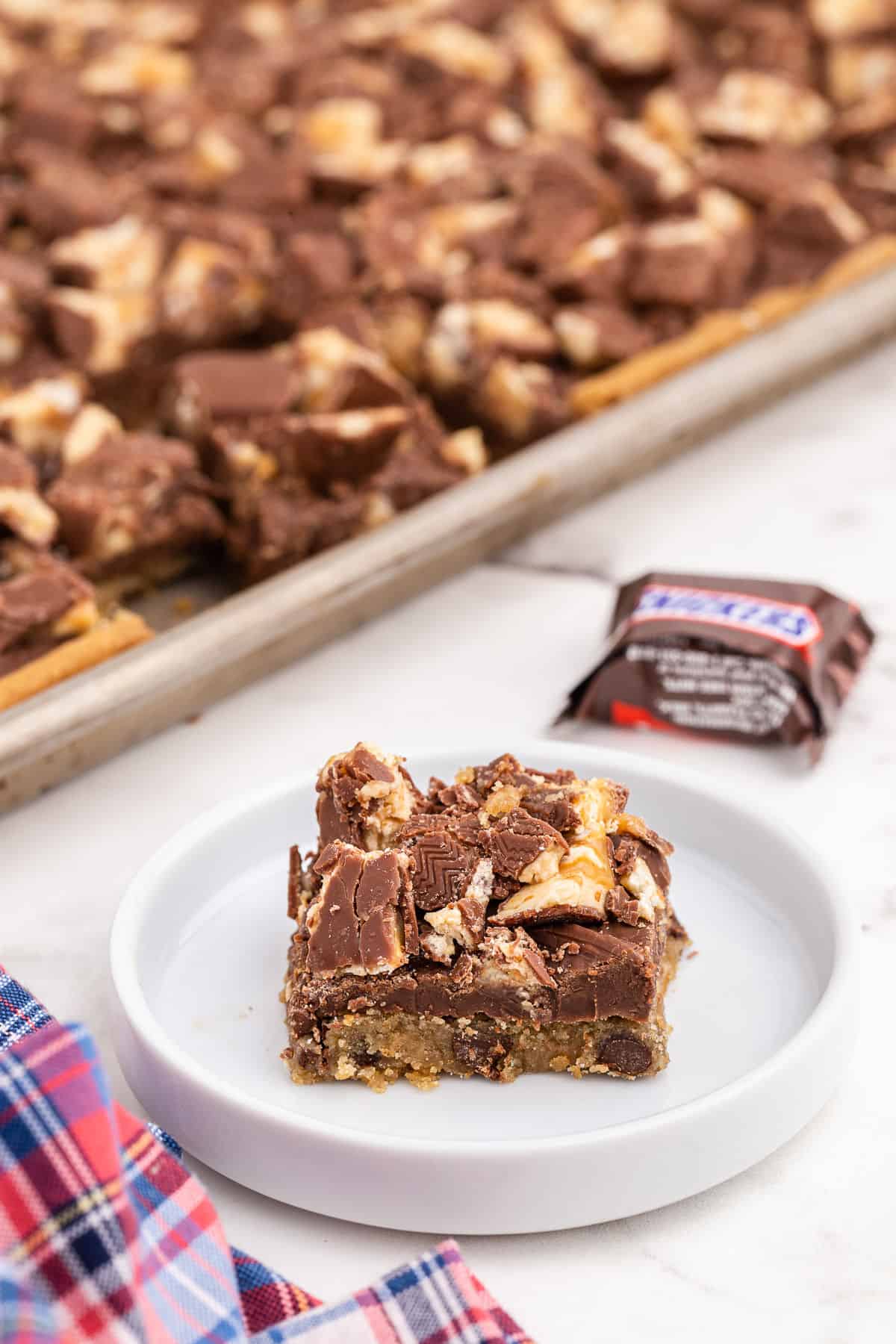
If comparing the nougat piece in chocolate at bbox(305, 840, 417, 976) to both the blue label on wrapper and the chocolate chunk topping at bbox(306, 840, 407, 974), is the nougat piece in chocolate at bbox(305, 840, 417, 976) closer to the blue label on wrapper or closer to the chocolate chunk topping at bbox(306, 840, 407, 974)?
the chocolate chunk topping at bbox(306, 840, 407, 974)

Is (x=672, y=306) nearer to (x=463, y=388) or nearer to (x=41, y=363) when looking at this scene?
(x=463, y=388)

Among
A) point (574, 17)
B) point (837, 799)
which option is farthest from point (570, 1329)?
point (574, 17)

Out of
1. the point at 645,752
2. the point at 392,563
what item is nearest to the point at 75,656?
the point at 392,563

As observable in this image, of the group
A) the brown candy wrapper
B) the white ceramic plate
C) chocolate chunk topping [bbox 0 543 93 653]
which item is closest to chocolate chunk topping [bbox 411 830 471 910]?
the white ceramic plate

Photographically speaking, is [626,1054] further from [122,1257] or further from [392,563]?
[392,563]

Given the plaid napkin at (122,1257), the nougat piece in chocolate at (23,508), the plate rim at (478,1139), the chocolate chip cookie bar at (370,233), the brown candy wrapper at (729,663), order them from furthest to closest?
1. the chocolate chip cookie bar at (370,233)
2. the nougat piece in chocolate at (23,508)
3. the brown candy wrapper at (729,663)
4. the plate rim at (478,1139)
5. the plaid napkin at (122,1257)

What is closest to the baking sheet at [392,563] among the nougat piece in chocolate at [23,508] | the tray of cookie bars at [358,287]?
the tray of cookie bars at [358,287]

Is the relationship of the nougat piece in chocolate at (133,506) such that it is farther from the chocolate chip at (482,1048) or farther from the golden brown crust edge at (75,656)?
the chocolate chip at (482,1048)
